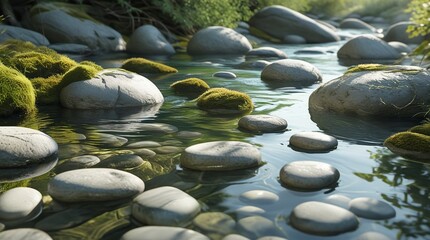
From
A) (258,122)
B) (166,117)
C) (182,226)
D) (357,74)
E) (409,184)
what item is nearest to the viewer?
(182,226)

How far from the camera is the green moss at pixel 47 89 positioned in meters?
7.21

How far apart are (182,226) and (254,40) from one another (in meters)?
15.8

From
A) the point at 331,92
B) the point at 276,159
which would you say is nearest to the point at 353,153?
the point at 276,159

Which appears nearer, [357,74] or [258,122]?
[258,122]

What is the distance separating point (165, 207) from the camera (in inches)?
131

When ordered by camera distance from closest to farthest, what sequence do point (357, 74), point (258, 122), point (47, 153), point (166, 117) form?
point (47, 153) < point (258, 122) < point (166, 117) < point (357, 74)

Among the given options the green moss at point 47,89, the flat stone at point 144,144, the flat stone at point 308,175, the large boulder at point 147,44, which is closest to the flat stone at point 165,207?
the flat stone at point 308,175

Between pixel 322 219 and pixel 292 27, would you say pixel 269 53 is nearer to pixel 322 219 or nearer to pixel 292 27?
pixel 292 27

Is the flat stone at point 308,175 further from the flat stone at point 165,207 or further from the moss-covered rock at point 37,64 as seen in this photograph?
the moss-covered rock at point 37,64

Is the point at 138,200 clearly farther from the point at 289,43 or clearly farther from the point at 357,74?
the point at 289,43

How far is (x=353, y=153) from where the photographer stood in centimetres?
496

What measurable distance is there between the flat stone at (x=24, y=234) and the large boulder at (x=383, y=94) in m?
4.56

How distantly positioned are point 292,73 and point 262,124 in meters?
3.99

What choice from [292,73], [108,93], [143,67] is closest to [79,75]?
[108,93]
